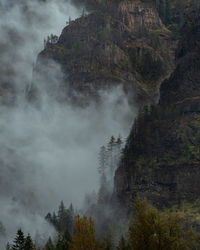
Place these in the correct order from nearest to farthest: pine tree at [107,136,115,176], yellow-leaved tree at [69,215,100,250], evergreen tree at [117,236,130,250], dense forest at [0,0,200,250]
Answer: yellow-leaved tree at [69,215,100,250] < evergreen tree at [117,236,130,250] < dense forest at [0,0,200,250] < pine tree at [107,136,115,176]

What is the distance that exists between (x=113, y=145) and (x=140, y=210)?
92767 millimetres

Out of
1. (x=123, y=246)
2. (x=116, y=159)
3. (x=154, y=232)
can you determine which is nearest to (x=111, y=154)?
(x=116, y=159)

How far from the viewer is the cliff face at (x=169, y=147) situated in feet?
381

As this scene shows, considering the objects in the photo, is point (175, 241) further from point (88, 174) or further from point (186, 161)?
point (88, 174)

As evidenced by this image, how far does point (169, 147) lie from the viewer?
12569 cm

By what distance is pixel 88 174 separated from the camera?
16812 cm

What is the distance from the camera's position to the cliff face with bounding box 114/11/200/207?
381ft

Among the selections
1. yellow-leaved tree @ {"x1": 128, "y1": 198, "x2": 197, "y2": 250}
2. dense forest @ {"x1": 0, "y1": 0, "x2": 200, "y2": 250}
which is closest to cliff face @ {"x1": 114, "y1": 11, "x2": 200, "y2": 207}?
dense forest @ {"x1": 0, "y1": 0, "x2": 200, "y2": 250}

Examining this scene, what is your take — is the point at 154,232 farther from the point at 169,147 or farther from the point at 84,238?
the point at 169,147

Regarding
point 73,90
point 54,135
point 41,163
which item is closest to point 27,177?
point 41,163

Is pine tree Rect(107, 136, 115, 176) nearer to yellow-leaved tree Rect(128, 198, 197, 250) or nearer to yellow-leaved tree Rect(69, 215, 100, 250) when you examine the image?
yellow-leaved tree Rect(69, 215, 100, 250)

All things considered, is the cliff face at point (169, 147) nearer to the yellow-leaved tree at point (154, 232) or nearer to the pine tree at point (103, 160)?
the pine tree at point (103, 160)

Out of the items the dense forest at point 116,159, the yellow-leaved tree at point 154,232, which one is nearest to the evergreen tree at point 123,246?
the dense forest at point 116,159

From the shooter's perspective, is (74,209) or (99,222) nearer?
(99,222)
